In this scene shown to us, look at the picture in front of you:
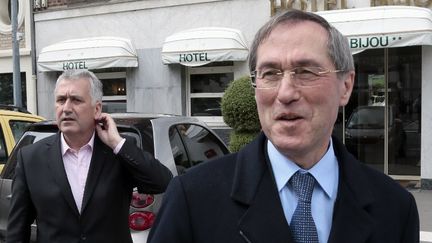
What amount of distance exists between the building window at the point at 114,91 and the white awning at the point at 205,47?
214 cm

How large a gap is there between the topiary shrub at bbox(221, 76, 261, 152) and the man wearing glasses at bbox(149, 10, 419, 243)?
7875 mm

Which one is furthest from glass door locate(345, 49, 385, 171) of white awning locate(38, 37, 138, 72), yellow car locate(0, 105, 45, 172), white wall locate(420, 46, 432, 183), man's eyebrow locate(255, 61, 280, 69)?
man's eyebrow locate(255, 61, 280, 69)

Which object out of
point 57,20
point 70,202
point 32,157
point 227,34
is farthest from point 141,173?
point 57,20

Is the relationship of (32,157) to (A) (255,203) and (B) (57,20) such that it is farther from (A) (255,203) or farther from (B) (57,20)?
(B) (57,20)

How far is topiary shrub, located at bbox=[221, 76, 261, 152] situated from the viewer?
9594 millimetres

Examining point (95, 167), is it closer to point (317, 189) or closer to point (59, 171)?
point (59, 171)

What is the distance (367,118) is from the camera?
436 inches

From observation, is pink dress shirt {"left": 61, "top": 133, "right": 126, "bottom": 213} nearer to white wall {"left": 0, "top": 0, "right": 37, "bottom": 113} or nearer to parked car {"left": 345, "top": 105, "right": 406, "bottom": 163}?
parked car {"left": 345, "top": 105, "right": 406, "bottom": 163}

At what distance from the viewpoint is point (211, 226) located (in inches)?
58.9

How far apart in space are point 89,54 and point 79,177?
34.5ft

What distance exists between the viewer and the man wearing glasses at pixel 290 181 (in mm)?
1498

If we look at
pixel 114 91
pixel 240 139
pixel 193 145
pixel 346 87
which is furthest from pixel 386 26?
pixel 346 87

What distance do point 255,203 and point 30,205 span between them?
70.5 inches

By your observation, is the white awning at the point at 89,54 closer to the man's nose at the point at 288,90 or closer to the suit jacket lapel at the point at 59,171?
the suit jacket lapel at the point at 59,171
